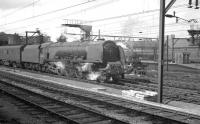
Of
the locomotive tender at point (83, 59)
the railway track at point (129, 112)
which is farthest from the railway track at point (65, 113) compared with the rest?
the locomotive tender at point (83, 59)

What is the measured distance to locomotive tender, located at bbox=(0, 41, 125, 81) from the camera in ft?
66.1

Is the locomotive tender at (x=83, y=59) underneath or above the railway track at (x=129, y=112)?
above

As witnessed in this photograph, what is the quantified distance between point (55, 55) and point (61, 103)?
48.0 ft

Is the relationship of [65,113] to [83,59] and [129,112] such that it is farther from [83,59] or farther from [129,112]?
[83,59]

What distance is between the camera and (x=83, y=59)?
21.7 metres

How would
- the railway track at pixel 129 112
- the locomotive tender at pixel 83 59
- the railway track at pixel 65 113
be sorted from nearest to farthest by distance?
the railway track at pixel 65 113 → the railway track at pixel 129 112 → the locomotive tender at pixel 83 59

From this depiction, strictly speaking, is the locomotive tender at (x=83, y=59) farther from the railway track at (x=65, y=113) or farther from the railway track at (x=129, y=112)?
the railway track at (x=65, y=113)

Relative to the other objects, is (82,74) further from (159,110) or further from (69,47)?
(159,110)

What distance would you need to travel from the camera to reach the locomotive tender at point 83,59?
20.1 m

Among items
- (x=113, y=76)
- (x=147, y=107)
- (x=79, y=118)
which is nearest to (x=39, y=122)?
(x=79, y=118)

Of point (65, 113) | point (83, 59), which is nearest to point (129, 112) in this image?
point (65, 113)

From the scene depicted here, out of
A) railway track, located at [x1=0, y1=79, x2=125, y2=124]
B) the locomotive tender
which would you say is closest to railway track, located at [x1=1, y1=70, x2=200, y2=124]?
railway track, located at [x1=0, y1=79, x2=125, y2=124]

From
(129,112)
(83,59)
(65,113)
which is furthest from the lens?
(83,59)

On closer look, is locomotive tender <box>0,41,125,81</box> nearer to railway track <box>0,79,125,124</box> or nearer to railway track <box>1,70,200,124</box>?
railway track <box>1,70,200,124</box>
